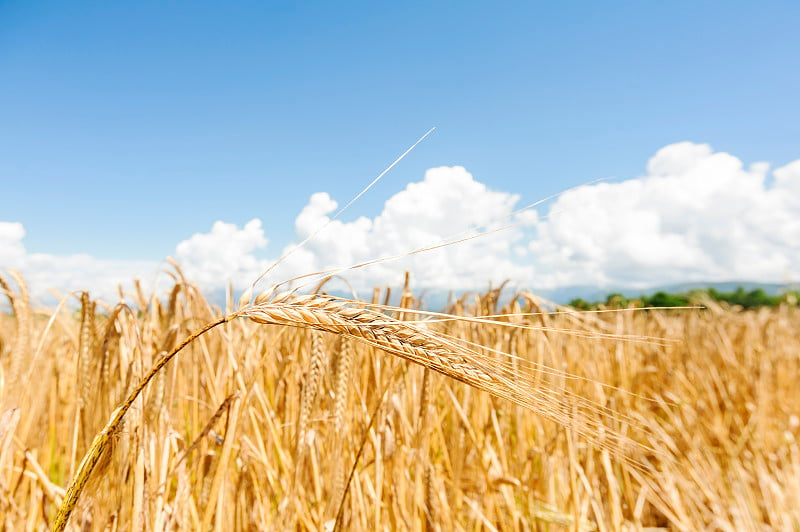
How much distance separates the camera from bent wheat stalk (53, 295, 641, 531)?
64 cm

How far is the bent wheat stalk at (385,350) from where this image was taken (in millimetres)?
639

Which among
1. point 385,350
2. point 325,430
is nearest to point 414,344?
point 385,350

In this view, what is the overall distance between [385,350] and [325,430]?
3.77 feet

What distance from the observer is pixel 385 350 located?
26.4 inches

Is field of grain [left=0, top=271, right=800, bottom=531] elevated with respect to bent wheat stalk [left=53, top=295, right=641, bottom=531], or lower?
lower

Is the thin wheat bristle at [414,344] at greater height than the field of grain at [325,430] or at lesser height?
greater

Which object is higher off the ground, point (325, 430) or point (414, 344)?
point (414, 344)

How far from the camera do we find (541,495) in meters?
2.18

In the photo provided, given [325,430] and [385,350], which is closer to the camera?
[385,350]

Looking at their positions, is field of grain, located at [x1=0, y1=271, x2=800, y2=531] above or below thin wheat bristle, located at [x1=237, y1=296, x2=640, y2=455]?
below

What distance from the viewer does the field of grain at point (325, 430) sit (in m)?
0.73

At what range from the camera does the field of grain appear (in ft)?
2.40

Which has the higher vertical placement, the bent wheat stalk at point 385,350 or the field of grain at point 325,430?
the bent wheat stalk at point 385,350

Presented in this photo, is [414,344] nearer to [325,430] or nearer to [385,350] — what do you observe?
[385,350]
